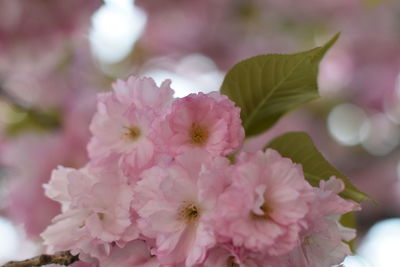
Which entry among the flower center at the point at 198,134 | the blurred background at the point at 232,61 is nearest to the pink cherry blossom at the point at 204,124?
the flower center at the point at 198,134

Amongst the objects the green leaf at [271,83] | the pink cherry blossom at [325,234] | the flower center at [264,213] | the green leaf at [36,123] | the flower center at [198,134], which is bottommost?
the pink cherry blossom at [325,234]

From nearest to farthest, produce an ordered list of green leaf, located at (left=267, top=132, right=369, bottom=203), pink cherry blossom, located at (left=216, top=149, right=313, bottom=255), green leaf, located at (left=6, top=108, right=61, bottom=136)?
pink cherry blossom, located at (left=216, top=149, right=313, bottom=255) → green leaf, located at (left=267, top=132, right=369, bottom=203) → green leaf, located at (left=6, top=108, right=61, bottom=136)

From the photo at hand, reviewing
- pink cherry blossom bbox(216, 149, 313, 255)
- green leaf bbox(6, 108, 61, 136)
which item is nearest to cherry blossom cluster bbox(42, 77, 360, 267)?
pink cherry blossom bbox(216, 149, 313, 255)

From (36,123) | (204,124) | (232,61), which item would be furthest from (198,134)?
(232,61)

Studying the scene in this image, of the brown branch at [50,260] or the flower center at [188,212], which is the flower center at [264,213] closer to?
the flower center at [188,212]

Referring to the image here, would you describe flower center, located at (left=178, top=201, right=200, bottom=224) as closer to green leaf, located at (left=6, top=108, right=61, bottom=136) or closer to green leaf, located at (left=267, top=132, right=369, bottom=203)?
green leaf, located at (left=267, top=132, right=369, bottom=203)

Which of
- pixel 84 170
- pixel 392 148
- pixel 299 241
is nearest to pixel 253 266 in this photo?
pixel 299 241

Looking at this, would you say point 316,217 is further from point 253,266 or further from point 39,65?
point 39,65
